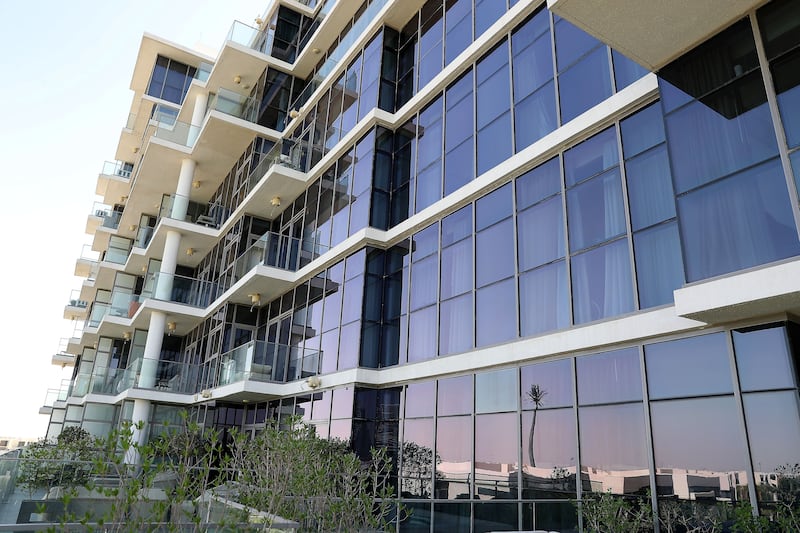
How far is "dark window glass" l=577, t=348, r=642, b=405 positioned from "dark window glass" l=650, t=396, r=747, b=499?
0.53 meters

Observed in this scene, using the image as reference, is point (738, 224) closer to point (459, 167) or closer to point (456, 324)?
point (456, 324)

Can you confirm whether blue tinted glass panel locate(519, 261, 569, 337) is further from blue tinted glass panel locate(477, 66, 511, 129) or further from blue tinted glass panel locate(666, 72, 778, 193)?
blue tinted glass panel locate(477, 66, 511, 129)

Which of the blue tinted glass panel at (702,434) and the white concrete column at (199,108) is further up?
the white concrete column at (199,108)

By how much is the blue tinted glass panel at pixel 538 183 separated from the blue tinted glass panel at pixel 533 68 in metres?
2.10

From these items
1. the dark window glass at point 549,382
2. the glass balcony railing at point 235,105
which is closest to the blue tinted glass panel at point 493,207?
the dark window glass at point 549,382

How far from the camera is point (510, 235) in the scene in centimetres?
1280

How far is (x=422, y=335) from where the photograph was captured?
15016mm

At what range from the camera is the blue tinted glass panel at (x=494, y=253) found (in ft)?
41.8

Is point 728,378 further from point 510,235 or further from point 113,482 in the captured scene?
point 113,482

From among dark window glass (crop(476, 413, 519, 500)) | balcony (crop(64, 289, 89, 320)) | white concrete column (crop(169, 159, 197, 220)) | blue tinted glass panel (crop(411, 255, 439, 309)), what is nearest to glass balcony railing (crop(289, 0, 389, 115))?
white concrete column (crop(169, 159, 197, 220))

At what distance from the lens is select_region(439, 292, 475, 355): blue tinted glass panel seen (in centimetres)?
1344

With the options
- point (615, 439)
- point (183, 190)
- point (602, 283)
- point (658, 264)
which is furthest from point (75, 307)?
point (658, 264)

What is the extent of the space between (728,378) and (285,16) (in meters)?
25.1

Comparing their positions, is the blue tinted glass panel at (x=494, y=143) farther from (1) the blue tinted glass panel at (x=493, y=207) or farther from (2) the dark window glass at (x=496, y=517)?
(2) the dark window glass at (x=496, y=517)
